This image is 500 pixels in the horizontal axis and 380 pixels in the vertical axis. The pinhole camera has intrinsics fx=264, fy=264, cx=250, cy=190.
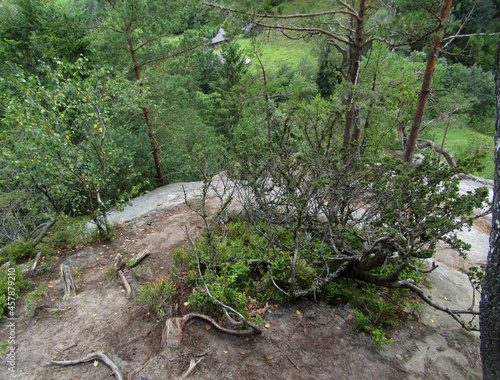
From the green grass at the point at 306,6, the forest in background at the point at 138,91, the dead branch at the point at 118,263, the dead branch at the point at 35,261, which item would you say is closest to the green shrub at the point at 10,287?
the dead branch at the point at 35,261

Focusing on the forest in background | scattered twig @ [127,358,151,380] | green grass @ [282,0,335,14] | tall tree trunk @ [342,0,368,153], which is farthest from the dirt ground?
green grass @ [282,0,335,14]

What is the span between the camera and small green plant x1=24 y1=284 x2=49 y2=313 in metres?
3.91

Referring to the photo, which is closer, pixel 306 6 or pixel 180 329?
pixel 180 329

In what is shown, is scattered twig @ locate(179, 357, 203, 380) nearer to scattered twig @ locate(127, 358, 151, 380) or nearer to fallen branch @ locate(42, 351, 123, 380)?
scattered twig @ locate(127, 358, 151, 380)

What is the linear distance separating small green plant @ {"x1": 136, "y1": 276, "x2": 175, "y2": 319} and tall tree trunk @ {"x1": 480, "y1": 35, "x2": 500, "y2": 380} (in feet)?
11.8

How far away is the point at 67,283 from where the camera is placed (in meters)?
4.50

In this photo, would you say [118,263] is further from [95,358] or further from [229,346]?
[229,346]

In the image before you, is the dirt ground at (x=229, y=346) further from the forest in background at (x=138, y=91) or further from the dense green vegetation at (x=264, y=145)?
the forest in background at (x=138, y=91)

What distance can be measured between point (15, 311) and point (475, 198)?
6529mm

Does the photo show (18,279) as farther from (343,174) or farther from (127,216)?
(343,174)

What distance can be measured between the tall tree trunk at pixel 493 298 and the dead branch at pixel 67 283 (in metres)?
5.48

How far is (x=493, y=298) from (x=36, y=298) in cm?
576

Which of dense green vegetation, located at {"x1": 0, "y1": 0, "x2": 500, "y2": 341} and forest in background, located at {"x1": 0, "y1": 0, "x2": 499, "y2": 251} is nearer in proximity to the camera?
dense green vegetation, located at {"x1": 0, "y1": 0, "x2": 500, "y2": 341}

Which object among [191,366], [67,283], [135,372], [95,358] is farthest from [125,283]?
[191,366]
